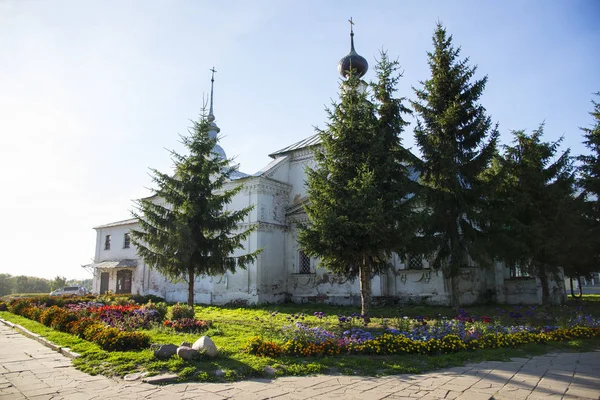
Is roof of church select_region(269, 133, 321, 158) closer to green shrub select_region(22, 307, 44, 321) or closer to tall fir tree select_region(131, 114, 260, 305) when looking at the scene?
tall fir tree select_region(131, 114, 260, 305)

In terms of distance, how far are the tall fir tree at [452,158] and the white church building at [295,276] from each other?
461cm

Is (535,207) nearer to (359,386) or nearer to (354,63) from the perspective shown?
(359,386)

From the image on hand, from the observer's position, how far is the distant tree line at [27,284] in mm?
57438

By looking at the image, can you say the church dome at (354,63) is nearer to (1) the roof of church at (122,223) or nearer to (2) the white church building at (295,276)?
(2) the white church building at (295,276)

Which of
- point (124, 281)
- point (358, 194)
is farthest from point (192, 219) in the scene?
point (124, 281)

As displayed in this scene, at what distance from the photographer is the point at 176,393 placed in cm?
590

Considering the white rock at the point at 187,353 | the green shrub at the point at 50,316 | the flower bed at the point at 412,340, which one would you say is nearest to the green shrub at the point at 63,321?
the green shrub at the point at 50,316

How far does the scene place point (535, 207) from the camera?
14.6 meters

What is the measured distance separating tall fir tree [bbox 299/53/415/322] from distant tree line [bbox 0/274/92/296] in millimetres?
57560

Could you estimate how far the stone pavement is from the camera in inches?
225

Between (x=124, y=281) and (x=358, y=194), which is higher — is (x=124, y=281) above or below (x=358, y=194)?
below

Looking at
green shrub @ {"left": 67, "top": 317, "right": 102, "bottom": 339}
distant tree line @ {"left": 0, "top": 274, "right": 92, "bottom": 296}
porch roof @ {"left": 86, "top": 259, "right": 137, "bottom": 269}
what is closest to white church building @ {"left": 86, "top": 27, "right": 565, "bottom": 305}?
porch roof @ {"left": 86, "top": 259, "right": 137, "bottom": 269}

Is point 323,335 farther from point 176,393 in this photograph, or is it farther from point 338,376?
point 176,393

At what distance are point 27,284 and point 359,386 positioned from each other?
69022 millimetres
